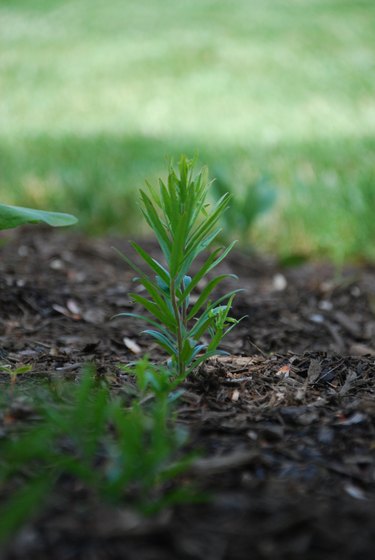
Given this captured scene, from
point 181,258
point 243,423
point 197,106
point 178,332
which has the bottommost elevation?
point 243,423

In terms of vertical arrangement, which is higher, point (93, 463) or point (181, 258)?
point (181, 258)

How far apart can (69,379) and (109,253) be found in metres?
2.13

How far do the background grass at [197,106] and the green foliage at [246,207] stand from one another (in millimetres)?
137

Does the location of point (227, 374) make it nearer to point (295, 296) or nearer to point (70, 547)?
point (70, 547)

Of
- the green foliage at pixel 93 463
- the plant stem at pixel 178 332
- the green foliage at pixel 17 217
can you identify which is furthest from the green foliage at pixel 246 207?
the green foliage at pixel 93 463

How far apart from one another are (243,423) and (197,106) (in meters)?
9.36

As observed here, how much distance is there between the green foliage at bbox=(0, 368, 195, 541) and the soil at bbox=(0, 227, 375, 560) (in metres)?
0.04

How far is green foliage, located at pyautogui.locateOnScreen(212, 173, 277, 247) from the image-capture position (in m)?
4.19

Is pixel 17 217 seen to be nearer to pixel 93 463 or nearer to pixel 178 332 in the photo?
pixel 178 332

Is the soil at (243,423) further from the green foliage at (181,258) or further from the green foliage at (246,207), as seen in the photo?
the green foliage at (246,207)

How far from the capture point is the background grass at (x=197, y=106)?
4691 mm

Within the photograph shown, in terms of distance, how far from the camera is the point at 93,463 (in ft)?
3.97

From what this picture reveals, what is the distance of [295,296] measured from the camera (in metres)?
3.33

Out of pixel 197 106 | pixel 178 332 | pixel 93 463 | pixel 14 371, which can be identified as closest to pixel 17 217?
pixel 14 371
